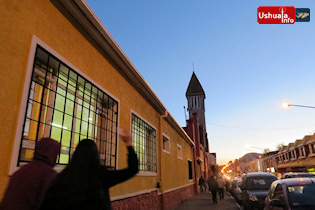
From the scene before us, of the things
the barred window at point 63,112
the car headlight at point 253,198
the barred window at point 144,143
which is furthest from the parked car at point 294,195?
the barred window at point 144,143

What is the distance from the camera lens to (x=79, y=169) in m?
1.58

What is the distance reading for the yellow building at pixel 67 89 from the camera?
3117 mm

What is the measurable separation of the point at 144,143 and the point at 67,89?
457cm

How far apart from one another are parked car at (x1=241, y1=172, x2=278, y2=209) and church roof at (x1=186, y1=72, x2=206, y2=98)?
5292 centimetres

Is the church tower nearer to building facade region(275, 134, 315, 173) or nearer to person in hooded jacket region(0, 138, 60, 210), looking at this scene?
building facade region(275, 134, 315, 173)

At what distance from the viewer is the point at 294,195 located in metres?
4.97

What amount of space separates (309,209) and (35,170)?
492 centimetres

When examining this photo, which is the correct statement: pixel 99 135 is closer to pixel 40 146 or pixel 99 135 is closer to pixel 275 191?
pixel 40 146

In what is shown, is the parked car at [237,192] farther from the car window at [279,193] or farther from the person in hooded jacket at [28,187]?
the person in hooded jacket at [28,187]

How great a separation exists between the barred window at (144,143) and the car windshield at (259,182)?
→ 154 inches

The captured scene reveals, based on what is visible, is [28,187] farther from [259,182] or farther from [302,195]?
[259,182]

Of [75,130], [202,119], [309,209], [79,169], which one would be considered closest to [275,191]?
[309,209]

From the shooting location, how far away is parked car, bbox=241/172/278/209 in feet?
27.2

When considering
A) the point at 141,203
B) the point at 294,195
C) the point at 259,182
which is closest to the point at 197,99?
the point at 259,182
